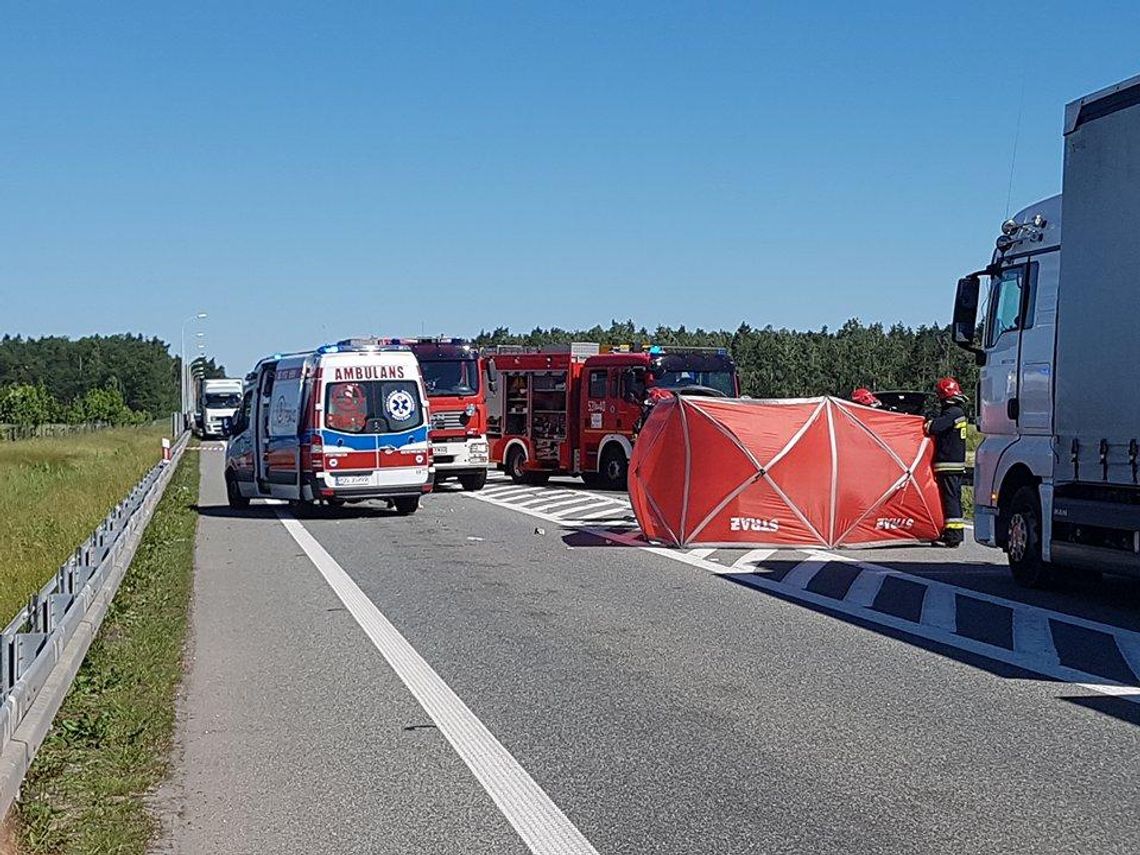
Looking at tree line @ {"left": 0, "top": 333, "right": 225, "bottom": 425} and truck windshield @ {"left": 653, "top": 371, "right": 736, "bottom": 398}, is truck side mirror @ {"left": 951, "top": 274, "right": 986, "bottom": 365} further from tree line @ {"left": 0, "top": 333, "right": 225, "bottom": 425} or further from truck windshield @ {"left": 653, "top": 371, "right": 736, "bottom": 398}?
tree line @ {"left": 0, "top": 333, "right": 225, "bottom": 425}

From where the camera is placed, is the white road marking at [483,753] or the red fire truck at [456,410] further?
the red fire truck at [456,410]

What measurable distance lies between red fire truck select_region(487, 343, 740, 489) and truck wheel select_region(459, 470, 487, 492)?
175 cm

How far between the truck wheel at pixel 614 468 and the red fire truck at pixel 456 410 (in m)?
2.27

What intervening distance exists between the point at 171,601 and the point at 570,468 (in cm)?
1672

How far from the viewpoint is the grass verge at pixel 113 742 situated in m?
5.93

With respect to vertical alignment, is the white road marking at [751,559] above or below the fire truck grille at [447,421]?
below

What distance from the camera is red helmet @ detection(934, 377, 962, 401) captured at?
17.3 metres

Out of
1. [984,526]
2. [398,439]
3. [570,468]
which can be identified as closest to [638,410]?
[570,468]

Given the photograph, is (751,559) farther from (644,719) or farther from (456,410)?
(456,410)

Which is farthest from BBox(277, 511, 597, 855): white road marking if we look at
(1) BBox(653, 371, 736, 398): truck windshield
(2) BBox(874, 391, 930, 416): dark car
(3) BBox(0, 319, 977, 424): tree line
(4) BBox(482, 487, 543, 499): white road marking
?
(3) BBox(0, 319, 977, 424): tree line

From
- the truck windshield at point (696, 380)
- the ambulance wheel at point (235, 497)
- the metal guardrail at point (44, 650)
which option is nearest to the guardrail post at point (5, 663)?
the metal guardrail at point (44, 650)

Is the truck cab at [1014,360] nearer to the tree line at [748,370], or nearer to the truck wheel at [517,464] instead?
the truck wheel at [517,464]

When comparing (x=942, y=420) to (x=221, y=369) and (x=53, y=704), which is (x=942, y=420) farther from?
(x=221, y=369)

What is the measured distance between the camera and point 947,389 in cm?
1747
